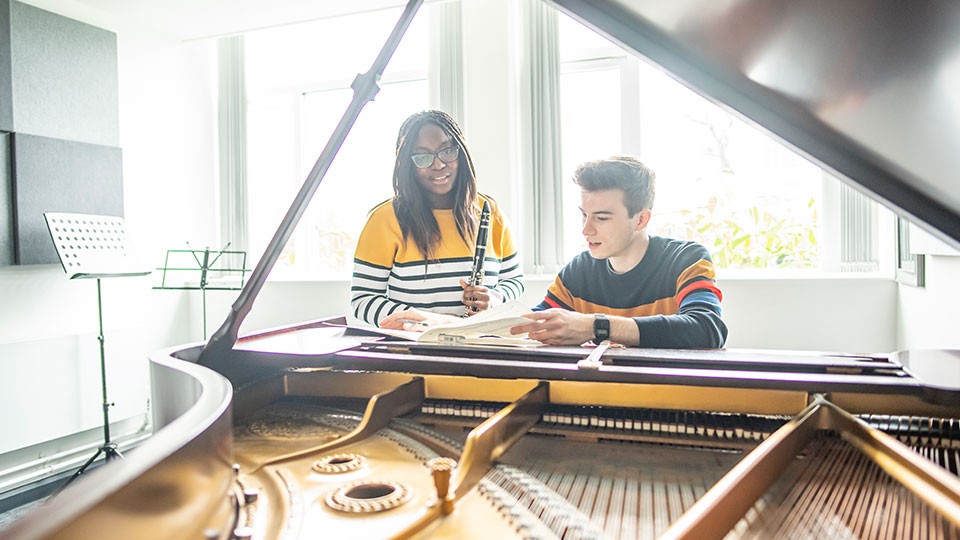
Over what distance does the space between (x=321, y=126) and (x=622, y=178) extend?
3814 millimetres

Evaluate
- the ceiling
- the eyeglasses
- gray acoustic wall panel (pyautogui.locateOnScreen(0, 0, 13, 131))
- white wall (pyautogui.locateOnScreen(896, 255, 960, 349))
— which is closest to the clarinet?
the eyeglasses

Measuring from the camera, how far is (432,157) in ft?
6.73

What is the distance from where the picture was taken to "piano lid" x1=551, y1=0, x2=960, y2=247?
676mm

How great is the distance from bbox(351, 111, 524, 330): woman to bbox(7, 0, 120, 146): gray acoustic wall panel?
2.80 metres

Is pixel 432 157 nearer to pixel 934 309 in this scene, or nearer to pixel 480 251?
pixel 480 251

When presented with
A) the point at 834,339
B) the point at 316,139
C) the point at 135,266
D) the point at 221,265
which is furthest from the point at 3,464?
the point at 834,339

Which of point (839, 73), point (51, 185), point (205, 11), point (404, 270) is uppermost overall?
point (205, 11)

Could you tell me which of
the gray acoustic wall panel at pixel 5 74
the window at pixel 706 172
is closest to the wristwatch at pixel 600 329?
the window at pixel 706 172

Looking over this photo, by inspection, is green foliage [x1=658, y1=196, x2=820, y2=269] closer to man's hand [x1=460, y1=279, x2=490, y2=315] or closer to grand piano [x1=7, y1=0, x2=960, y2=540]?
man's hand [x1=460, y1=279, x2=490, y2=315]

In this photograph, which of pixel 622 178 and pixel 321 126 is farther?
pixel 321 126

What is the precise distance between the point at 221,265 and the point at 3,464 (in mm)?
1997

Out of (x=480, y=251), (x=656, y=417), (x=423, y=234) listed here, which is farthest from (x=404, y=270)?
(x=656, y=417)

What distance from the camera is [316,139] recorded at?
201 inches

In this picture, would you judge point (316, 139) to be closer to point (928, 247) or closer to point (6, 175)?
point (6, 175)
